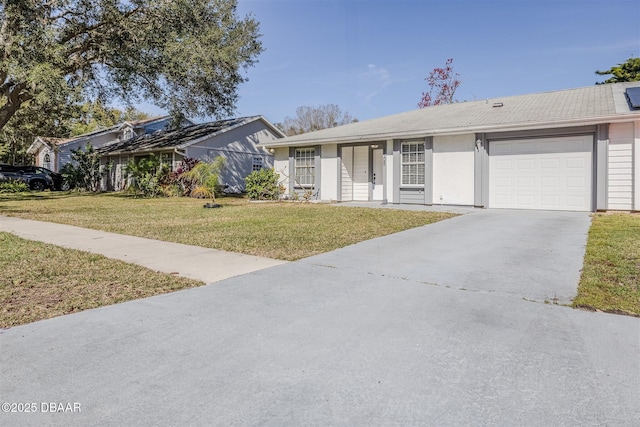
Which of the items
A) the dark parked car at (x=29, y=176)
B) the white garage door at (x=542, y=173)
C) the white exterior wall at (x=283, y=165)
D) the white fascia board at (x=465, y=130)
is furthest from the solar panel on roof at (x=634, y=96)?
the dark parked car at (x=29, y=176)

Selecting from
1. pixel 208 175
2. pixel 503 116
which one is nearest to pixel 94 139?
pixel 208 175

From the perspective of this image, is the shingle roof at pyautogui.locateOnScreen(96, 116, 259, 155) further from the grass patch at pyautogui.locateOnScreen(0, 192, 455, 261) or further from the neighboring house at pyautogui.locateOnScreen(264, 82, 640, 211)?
the grass patch at pyautogui.locateOnScreen(0, 192, 455, 261)

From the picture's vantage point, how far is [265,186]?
56.2 ft

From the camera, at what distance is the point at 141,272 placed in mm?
4777

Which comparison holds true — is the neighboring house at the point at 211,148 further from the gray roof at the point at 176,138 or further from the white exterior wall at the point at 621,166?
the white exterior wall at the point at 621,166

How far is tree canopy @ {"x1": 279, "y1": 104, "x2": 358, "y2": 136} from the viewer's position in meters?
41.4

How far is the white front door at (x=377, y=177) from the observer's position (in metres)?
16.2

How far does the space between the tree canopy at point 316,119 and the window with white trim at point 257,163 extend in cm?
1668

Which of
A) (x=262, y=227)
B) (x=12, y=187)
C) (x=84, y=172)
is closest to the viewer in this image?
(x=262, y=227)

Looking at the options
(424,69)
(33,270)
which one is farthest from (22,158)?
(33,270)

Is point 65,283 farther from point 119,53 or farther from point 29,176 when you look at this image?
point 29,176

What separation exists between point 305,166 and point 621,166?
36.4ft

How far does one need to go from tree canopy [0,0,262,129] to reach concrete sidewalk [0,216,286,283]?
8.66 meters

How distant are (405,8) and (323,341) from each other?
1740 centimetres
